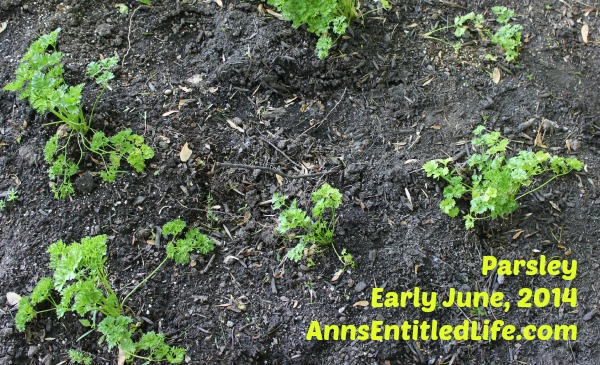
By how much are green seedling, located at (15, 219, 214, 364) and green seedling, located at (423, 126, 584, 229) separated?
4.24 feet

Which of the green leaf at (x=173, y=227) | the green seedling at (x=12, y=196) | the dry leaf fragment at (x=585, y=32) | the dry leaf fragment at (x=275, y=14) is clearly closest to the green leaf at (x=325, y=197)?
the green leaf at (x=173, y=227)

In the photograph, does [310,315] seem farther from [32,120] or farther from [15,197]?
[32,120]

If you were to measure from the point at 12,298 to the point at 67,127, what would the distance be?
3.26ft

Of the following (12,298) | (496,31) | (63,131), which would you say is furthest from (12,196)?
(496,31)

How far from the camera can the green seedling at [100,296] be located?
108 inches

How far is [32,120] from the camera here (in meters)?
3.53

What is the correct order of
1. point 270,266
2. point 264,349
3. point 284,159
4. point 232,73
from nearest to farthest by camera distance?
point 264,349 < point 270,266 < point 284,159 < point 232,73

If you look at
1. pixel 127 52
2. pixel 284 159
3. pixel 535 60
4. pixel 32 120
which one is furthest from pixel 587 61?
pixel 32 120

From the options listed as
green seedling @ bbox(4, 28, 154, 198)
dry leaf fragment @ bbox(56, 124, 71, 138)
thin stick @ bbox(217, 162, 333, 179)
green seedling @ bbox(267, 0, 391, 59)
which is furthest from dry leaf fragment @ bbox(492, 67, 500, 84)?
dry leaf fragment @ bbox(56, 124, 71, 138)

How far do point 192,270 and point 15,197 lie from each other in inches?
43.1

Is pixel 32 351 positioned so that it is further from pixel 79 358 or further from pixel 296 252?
pixel 296 252

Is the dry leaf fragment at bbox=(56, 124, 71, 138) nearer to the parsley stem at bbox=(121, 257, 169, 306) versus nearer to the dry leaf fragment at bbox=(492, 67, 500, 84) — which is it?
the parsley stem at bbox=(121, 257, 169, 306)

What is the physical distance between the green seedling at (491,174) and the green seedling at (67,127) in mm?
1626

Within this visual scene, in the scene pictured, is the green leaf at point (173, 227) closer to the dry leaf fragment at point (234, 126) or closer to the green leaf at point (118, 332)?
the green leaf at point (118, 332)
